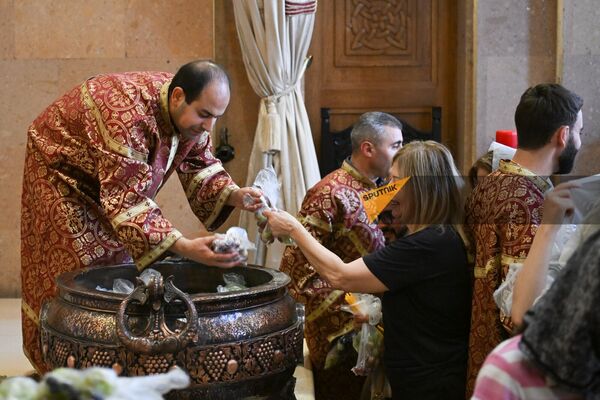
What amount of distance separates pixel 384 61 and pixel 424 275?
3599mm

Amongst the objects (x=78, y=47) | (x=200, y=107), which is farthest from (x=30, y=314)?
(x=78, y=47)

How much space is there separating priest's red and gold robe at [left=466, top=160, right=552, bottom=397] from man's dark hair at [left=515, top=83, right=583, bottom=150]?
0.10 metres

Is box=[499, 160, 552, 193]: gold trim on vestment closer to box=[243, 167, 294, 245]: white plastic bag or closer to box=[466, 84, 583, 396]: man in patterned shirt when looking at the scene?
box=[466, 84, 583, 396]: man in patterned shirt

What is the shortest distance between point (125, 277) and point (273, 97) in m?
2.76

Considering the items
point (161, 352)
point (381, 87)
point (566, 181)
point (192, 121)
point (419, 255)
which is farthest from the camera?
point (381, 87)

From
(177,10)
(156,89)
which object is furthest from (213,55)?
(156,89)

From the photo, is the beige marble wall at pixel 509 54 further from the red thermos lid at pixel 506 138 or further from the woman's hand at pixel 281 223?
the woman's hand at pixel 281 223

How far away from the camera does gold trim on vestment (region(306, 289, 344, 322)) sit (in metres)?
3.88

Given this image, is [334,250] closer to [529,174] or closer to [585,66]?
[529,174]

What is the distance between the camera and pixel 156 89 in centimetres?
312

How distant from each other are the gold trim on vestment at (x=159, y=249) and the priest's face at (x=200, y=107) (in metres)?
0.51

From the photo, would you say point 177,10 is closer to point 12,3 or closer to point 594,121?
point 12,3

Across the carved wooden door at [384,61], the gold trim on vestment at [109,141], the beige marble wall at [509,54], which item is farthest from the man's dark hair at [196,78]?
the carved wooden door at [384,61]

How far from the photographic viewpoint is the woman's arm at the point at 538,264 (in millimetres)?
2312
